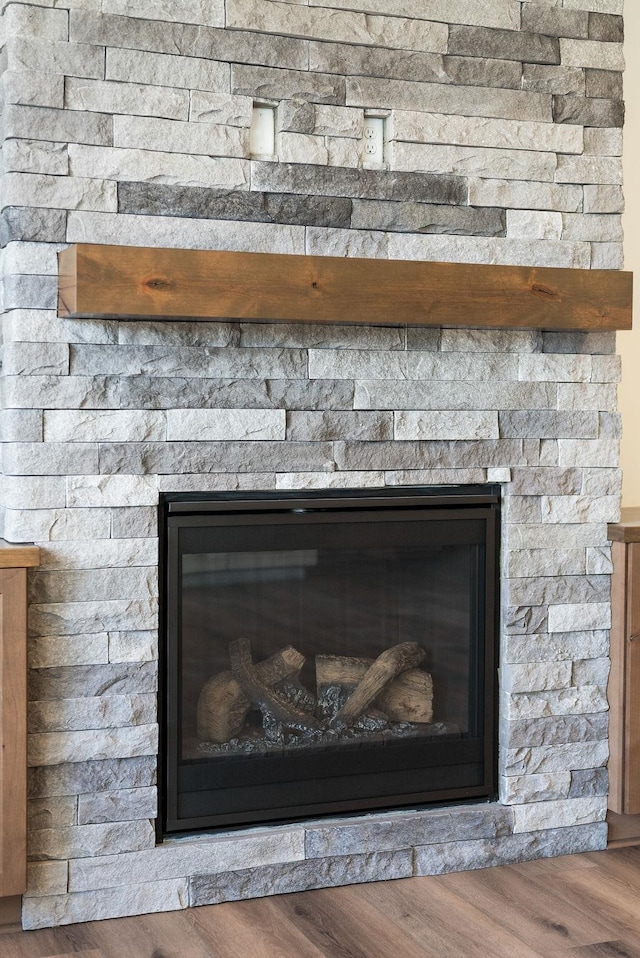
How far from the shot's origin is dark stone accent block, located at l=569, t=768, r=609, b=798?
2742 millimetres

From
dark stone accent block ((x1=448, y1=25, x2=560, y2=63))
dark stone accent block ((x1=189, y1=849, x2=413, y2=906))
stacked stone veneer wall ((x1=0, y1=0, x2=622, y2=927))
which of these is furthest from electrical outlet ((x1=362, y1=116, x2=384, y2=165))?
dark stone accent block ((x1=189, y1=849, x2=413, y2=906))

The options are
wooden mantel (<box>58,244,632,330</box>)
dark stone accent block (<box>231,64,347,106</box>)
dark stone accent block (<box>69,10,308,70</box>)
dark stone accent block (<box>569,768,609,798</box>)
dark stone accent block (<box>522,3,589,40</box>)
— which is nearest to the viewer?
wooden mantel (<box>58,244,632,330</box>)

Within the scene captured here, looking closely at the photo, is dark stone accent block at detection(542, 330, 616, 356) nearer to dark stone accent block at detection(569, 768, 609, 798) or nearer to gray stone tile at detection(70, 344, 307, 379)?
gray stone tile at detection(70, 344, 307, 379)

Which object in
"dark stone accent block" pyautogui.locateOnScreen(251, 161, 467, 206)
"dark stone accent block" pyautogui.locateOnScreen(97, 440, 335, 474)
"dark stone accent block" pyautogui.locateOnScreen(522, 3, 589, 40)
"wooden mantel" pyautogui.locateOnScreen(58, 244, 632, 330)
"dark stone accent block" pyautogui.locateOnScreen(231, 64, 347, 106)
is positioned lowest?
"dark stone accent block" pyautogui.locateOnScreen(97, 440, 335, 474)

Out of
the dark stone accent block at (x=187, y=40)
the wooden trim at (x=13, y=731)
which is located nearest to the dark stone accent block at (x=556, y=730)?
the wooden trim at (x=13, y=731)

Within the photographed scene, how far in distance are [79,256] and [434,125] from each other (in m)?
0.94

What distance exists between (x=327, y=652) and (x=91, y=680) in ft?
1.88

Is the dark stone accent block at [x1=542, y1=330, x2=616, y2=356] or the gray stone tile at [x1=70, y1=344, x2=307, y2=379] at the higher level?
the dark stone accent block at [x1=542, y1=330, x2=616, y2=356]

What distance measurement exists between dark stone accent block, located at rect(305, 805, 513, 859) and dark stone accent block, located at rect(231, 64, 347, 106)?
1683mm

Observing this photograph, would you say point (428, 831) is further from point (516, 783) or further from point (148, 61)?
point (148, 61)

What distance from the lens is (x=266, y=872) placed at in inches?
97.7

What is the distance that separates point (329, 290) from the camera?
7.63ft

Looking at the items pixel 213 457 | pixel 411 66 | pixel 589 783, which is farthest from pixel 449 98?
pixel 589 783

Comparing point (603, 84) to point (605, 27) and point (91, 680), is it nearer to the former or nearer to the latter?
point (605, 27)
